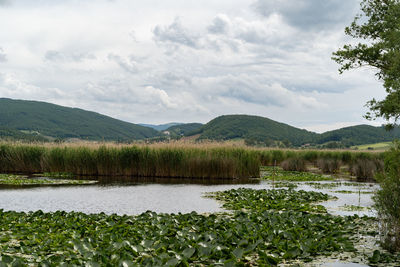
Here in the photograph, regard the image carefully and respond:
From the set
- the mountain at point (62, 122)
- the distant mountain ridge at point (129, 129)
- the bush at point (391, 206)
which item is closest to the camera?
the bush at point (391, 206)

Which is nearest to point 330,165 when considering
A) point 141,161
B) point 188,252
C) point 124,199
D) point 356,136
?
point 141,161

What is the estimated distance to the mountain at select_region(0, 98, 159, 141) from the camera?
13298cm

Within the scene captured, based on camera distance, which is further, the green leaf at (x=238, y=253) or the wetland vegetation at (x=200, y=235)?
the wetland vegetation at (x=200, y=235)

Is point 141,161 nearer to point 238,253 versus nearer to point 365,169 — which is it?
point 365,169

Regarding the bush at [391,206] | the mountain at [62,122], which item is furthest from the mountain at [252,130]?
the bush at [391,206]

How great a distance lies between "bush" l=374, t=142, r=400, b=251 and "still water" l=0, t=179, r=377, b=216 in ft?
11.9

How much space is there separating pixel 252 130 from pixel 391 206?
96.1m

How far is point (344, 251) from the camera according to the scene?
20.9 ft

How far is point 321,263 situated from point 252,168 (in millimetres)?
16425

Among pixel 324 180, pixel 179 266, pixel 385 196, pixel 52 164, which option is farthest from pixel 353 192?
pixel 52 164

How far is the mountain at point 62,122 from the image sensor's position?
5235 inches

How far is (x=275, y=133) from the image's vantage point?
101250 millimetres

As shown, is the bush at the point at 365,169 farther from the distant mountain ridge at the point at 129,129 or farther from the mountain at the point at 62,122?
the mountain at the point at 62,122

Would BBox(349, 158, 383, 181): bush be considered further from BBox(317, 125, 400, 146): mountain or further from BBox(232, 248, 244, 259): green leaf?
BBox(317, 125, 400, 146): mountain
